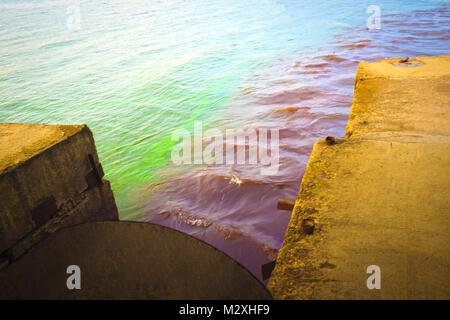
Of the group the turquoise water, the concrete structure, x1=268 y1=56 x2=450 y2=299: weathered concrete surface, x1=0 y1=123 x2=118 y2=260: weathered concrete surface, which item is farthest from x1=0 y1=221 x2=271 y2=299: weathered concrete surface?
the turquoise water

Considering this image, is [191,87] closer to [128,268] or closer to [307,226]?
[307,226]


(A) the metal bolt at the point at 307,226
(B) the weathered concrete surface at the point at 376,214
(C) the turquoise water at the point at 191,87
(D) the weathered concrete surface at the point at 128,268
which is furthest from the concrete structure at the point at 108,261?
(C) the turquoise water at the point at 191,87

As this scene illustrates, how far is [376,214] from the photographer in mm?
1684

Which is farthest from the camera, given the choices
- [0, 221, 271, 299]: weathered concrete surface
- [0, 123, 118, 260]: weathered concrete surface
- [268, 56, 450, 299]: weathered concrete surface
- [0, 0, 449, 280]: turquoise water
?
[0, 0, 449, 280]: turquoise water

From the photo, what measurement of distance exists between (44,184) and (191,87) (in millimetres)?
6744

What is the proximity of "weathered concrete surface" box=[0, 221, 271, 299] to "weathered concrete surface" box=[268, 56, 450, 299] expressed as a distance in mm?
368

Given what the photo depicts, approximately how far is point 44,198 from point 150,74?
829 cm

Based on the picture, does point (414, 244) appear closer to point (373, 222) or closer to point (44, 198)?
point (373, 222)

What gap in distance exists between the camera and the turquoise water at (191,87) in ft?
12.3

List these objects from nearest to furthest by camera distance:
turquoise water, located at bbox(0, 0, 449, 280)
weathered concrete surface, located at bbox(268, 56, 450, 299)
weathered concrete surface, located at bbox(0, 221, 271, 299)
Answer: weathered concrete surface, located at bbox(0, 221, 271, 299) < weathered concrete surface, located at bbox(268, 56, 450, 299) < turquoise water, located at bbox(0, 0, 449, 280)

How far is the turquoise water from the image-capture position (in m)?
3.76

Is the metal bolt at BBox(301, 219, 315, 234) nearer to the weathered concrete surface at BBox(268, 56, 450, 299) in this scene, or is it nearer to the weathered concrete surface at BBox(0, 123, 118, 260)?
the weathered concrete surface at BBox(268, 56, 450, 299)

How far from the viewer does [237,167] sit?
13.6ft

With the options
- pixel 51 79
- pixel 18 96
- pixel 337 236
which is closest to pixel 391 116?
pixel 337 236
